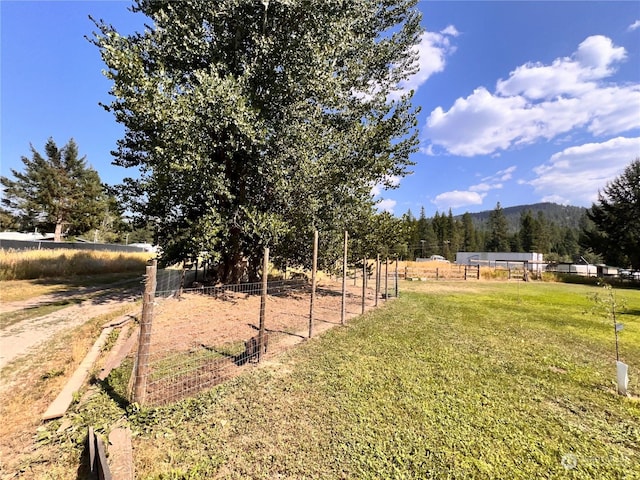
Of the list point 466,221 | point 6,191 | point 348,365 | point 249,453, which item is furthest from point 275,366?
point 466,221

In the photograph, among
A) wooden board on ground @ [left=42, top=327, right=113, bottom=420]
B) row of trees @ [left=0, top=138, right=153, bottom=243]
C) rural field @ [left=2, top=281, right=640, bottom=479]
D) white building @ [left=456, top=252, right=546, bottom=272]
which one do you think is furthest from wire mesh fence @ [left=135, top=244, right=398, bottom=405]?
white building @ [left=456, top=252, right=546, bottom=272]

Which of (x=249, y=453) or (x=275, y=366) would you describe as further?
(x=275, y=366)

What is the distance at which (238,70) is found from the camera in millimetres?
9977

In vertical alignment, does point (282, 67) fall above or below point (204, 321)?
above

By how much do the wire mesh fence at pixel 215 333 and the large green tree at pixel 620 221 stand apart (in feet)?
107

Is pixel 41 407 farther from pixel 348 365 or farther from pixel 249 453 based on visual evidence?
pixel 348 365

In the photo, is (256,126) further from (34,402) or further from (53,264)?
(53,264)

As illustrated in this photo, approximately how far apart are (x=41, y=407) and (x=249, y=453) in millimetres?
2529

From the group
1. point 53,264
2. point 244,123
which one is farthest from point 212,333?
point 53,264

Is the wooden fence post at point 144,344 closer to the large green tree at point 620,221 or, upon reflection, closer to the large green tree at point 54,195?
the large green tree at point 54,195

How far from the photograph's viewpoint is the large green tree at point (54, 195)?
27594 mm

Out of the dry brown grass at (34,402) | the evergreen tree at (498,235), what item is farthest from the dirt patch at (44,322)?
the evergreen tree at (498,235)

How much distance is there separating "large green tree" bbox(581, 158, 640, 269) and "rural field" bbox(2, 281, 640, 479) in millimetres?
33124

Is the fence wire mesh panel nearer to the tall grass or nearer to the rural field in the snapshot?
the rural field
